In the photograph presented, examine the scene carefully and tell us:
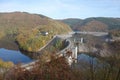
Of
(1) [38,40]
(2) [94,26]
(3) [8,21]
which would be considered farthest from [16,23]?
(1) [38,40]

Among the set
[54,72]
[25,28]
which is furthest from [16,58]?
[25,28]

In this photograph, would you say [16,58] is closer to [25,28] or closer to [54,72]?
[54,72]

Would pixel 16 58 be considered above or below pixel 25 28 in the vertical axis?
above

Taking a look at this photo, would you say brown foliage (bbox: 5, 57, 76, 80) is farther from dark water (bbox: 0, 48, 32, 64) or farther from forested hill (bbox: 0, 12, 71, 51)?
forested hill (bbox: 0, 12, 71, 51)

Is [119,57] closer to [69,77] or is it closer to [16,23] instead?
[69,77]

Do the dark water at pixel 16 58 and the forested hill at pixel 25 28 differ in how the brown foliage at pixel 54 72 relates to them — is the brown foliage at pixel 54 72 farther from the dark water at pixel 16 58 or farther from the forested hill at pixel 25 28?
the forested hill at pixel 25 28

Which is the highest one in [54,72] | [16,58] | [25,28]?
[54,72]

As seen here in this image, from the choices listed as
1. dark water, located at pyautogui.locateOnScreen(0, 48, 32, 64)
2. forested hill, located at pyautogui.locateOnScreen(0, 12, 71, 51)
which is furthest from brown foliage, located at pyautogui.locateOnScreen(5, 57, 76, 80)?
forested hill, located at pyautogui.locateOnScreen(0, 12, 71, 51)

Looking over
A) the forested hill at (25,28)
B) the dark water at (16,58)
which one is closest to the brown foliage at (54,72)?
the dark water at (16,58)
